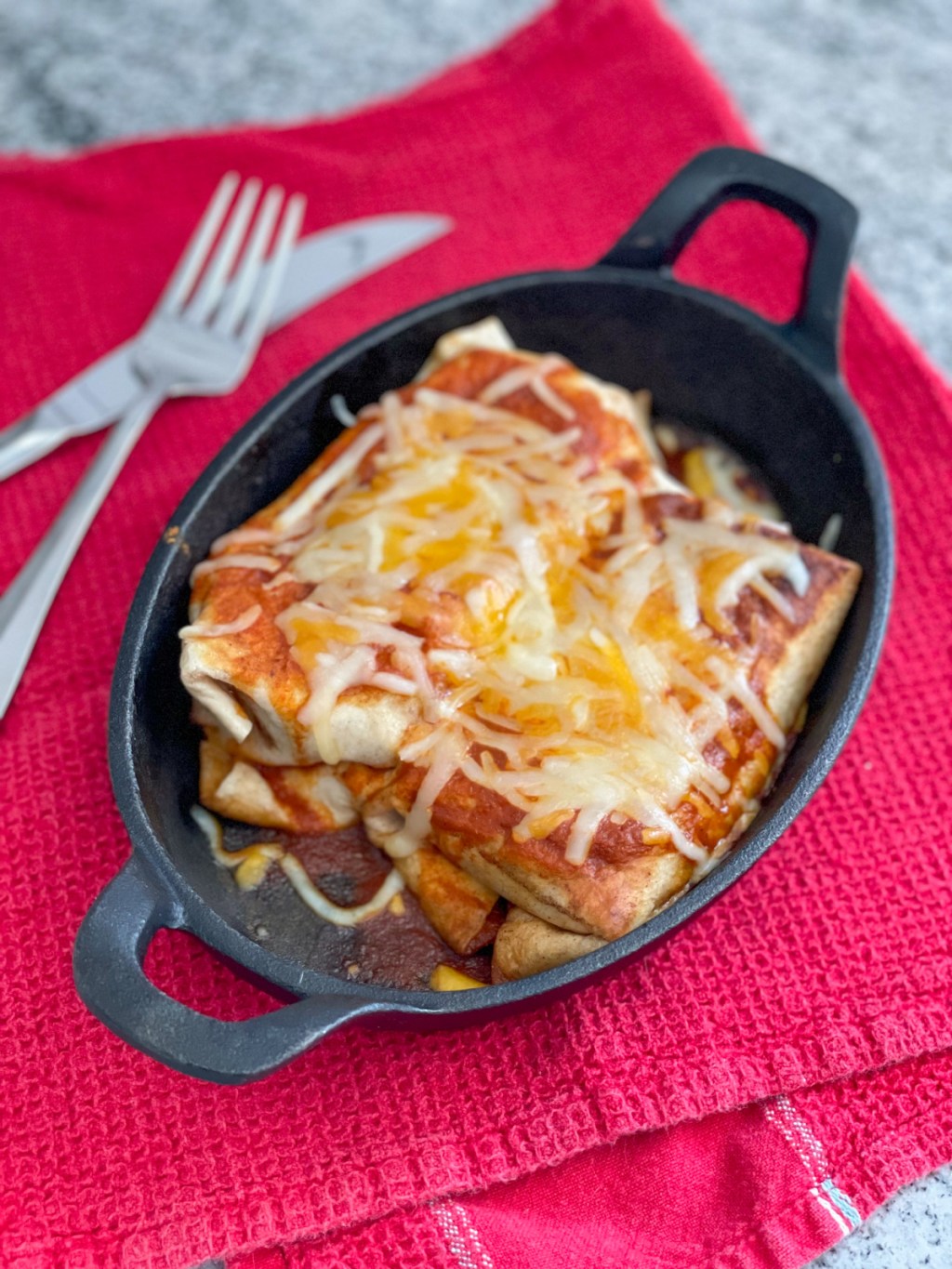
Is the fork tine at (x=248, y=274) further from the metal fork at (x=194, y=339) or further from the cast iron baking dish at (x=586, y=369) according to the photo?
the cast iron baking dish at (x=586, y=369)

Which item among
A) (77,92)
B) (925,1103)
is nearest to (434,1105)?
(925,1103)

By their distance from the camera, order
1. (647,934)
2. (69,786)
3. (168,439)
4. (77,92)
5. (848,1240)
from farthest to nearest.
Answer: (77,92), (168,439), (69,786), (848,1240), (647,934)

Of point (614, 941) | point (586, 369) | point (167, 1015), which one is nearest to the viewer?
point (167, 1015)

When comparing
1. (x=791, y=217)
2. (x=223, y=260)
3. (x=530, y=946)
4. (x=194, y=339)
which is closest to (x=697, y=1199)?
(x=530, y=946)

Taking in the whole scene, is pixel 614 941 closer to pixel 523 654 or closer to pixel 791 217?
pixel 523 654

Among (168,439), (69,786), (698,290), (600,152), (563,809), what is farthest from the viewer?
(600,152)

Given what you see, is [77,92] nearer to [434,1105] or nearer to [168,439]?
[168,439]

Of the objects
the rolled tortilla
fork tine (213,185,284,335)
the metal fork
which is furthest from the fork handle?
the rolled tortilla
